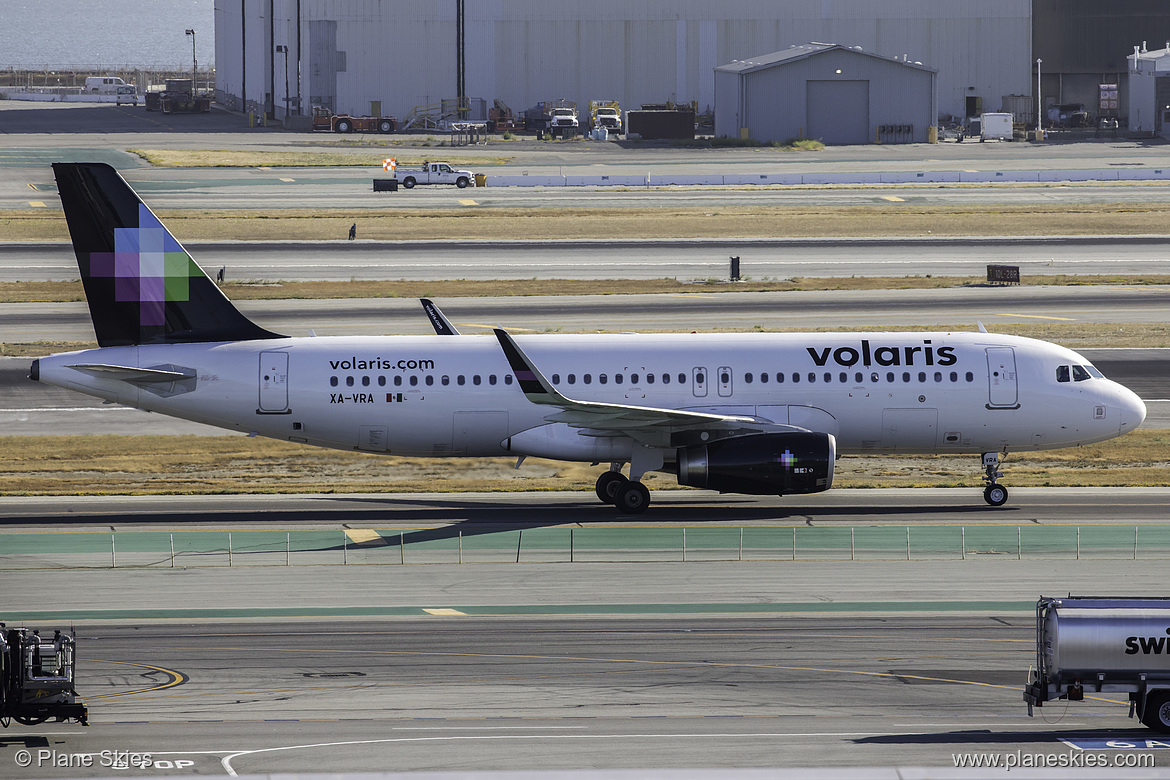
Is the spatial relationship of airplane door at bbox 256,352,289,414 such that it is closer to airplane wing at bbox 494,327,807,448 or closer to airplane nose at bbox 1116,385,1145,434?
airplane wing at bbox 494,327,807,448

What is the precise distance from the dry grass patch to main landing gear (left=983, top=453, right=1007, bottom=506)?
342 cm

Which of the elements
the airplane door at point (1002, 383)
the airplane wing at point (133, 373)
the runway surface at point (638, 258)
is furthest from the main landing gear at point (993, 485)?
the runway surface at point (638, 258)

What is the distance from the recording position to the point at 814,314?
71438 mm

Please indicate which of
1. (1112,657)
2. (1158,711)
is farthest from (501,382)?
(1158,711)

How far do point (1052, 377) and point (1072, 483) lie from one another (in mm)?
5718

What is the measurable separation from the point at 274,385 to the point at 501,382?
666cm

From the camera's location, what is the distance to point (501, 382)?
41.0 metres

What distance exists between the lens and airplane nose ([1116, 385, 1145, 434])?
41.9m

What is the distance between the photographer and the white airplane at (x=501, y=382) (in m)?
40.8

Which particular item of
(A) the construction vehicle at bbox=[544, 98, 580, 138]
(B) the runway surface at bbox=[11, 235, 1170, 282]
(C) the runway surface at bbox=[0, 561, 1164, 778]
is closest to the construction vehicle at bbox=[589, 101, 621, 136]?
(A) the construction vehicle at bbox=[544, 98, 580, 138]

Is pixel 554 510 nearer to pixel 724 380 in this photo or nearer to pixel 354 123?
pixel 724 380

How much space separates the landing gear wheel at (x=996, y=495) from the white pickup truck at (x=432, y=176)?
92.0 meters

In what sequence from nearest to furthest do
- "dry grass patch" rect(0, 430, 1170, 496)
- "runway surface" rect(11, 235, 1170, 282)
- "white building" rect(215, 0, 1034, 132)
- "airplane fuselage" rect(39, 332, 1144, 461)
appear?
1. "airplane fuselage" rect(39, 332, 1144, 461)
2. "dry grass patch" rect(0, 430, 1170, 496)
3. "runway surface" rect(11, 235, 1170, 282)
4. "white building" rect(215, 0, 1034, 132)

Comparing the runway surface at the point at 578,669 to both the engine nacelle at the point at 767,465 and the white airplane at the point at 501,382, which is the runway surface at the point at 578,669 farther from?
the white airplane at the point at 501,382
